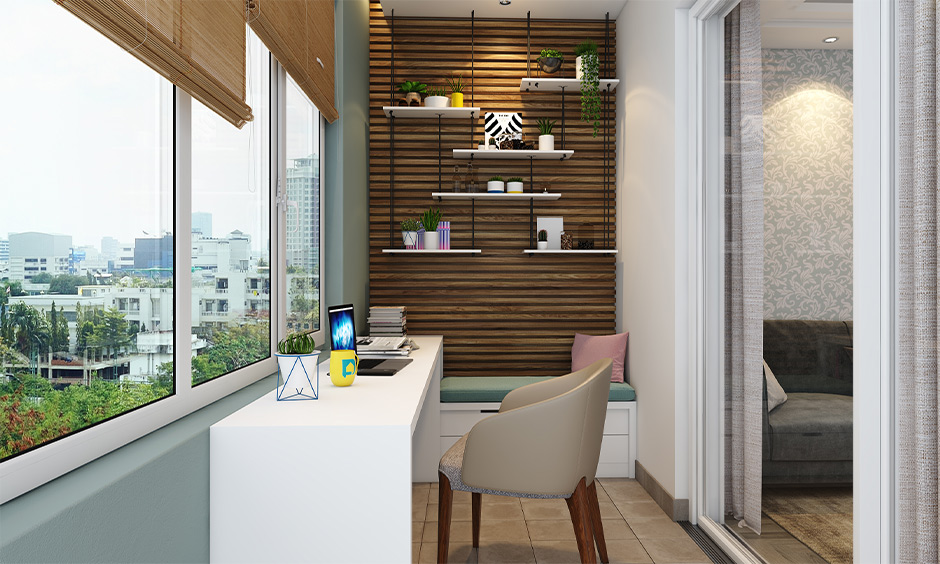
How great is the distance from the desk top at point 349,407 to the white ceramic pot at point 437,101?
2.17m

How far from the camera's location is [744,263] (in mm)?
2441

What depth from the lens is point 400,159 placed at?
4.15 meters

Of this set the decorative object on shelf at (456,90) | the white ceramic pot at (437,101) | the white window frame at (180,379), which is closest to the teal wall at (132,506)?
the white window frame at (180,379)

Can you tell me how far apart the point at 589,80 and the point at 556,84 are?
217 mm

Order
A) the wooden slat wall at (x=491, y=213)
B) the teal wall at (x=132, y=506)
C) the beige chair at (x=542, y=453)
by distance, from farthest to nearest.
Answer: the wooden slat wall at (x=491, y=213), the beige chair at (x=542, y=453), the teal wall at (x=132, y=506)

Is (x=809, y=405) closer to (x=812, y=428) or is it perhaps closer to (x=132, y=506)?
(x=812, y=428)

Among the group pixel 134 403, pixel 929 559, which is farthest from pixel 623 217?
pixel 134 403

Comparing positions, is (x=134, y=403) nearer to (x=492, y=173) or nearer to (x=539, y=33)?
(x=492, y=173)

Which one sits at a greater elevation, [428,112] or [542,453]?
[428,112]

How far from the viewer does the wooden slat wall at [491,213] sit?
415 centimetres

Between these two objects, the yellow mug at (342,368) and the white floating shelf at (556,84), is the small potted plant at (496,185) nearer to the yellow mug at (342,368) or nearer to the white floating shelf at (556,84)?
the white floating shelf at (556,84)

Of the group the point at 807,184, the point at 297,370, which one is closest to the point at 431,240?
the point at 297,370

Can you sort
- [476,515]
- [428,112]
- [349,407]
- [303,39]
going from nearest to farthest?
[349,407] < [303,39] < [476,515] < [428,112]

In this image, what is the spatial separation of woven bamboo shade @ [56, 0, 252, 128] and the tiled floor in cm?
177
